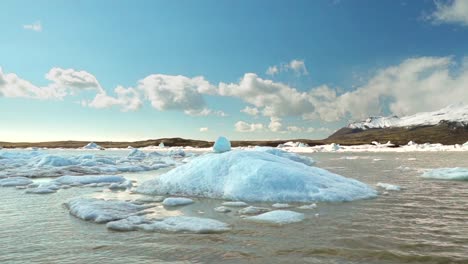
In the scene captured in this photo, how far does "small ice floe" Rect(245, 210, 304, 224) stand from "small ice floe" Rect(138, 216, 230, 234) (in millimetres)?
1244

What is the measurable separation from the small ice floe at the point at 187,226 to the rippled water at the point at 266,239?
14.7 inches

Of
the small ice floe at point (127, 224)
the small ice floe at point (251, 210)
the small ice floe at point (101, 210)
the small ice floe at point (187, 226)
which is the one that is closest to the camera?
the small ice floe at point (187, 226)

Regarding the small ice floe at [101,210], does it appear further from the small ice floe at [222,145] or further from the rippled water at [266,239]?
the small ice floe at [222,145]

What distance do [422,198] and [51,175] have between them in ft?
82.9

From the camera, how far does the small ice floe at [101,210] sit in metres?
11.3

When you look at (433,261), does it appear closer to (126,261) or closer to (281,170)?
(126,261)

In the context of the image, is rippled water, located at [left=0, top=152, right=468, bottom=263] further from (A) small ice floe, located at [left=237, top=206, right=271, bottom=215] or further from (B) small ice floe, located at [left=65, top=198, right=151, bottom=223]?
(A) small ice floe, located at [left=237, top=206, right=271, bottom=215]

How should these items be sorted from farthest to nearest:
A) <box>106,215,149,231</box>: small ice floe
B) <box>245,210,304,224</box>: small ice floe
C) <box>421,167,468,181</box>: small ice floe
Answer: <box>421,167,468,181</box>: small ice floe < <box>245,210,304,224</box>: small ice floe < <box>106,215,149,231</box>: small ice floe

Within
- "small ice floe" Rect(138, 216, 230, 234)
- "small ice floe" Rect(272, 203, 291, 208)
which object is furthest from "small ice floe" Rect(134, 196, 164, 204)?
"small ice floe" Rect(272, 203, 291, 208)

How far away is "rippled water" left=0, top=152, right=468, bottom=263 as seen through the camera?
24.5 ft

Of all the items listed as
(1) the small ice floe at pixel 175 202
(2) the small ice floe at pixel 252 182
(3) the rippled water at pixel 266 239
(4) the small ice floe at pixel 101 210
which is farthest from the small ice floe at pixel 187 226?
(2) the small ice floe at pixel 252 182

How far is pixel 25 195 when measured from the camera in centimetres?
1711

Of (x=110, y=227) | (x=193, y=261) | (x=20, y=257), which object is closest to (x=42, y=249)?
(x=20, y=257)

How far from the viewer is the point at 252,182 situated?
1545 cm
